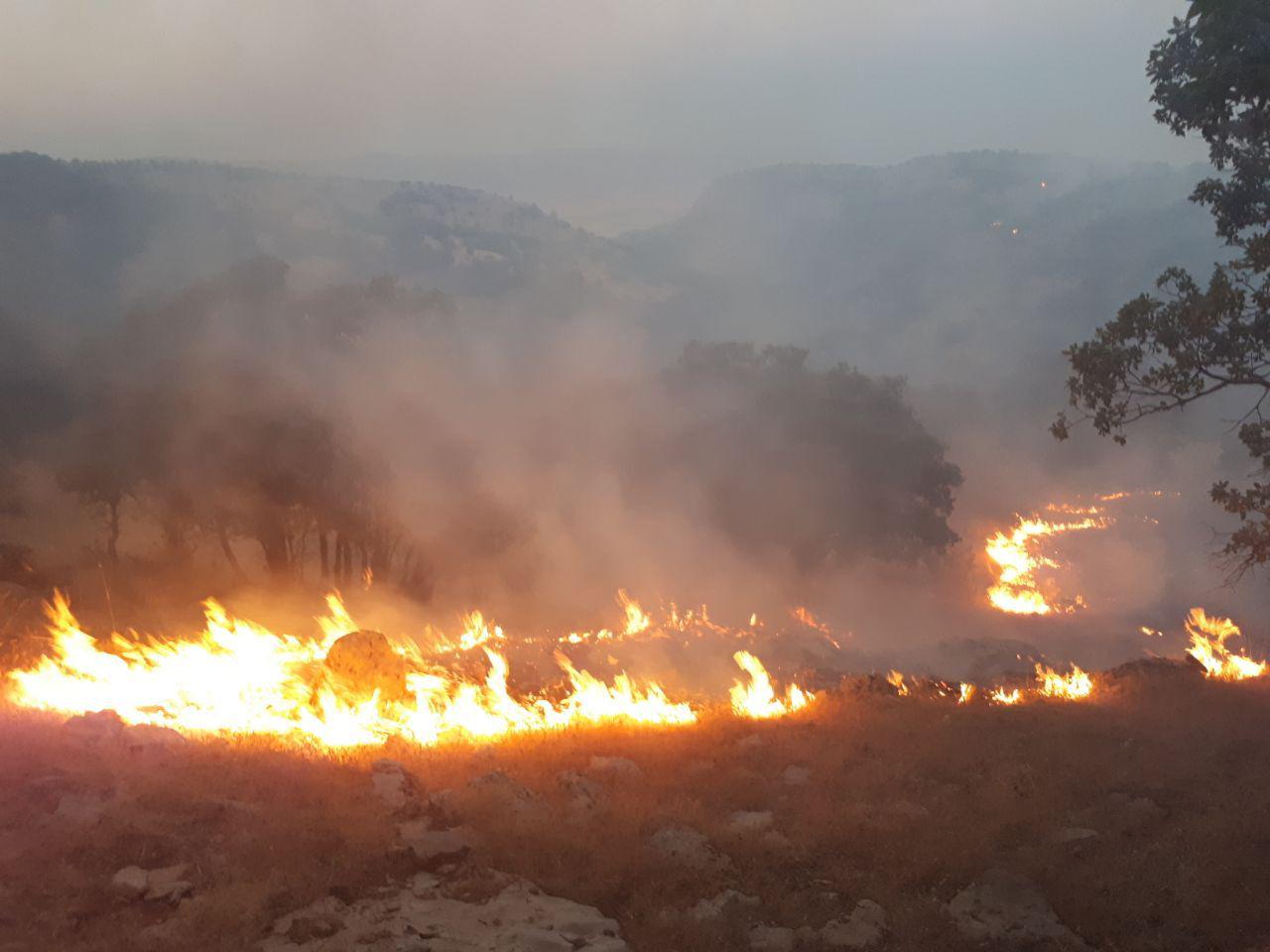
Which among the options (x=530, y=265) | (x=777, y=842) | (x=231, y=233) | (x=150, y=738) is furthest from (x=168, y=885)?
(x=530, y=265)

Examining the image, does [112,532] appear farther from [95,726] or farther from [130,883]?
[130,883]

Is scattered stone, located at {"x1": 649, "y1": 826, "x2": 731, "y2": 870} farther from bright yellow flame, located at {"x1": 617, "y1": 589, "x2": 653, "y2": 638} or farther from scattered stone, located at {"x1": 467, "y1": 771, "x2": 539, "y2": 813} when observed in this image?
bright yellow flame, located at {"x1": 617, "y1": 589, "x2": 653, "y2": 638}

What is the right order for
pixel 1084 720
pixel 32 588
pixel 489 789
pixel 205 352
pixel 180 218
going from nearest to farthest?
pixel 489 789 < pixel 1084 720 < pixel 32 588 < pixel 205 352 < pixel 180 218

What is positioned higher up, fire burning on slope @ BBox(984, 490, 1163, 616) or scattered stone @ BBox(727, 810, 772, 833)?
scattered stone @ BBox(727, 810, 772, 833)

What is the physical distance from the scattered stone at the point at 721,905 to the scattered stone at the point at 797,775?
4.68 metres

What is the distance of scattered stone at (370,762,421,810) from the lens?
12719 millimetres

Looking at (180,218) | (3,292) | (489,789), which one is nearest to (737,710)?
(489,789)

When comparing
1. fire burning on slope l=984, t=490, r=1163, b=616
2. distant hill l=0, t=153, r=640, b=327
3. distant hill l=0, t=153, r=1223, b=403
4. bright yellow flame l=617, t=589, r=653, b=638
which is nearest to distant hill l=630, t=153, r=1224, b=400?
distant hill l=0, t=153, r=1223, b=403

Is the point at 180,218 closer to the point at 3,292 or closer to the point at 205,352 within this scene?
the point at 3,292

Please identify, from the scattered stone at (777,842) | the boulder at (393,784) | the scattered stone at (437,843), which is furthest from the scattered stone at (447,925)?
the scattered stone at (777,842)

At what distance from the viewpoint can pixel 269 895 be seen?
389 inches

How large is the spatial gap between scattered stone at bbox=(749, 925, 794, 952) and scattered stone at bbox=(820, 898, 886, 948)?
0.38 meters

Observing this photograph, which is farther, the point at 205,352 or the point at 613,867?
the point at 205,352

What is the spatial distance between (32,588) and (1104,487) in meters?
89.3
